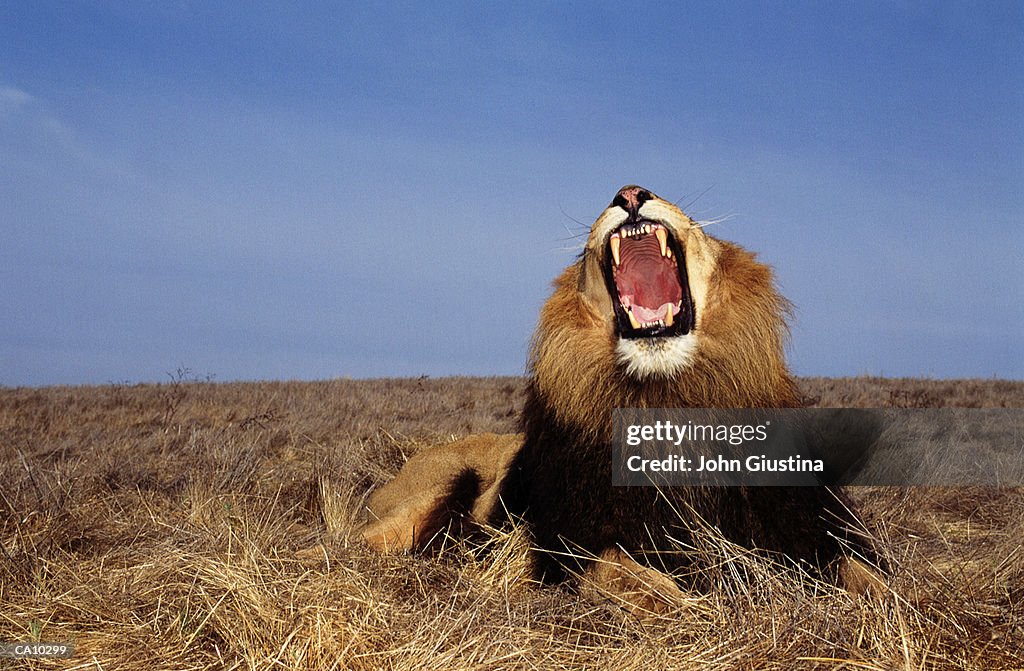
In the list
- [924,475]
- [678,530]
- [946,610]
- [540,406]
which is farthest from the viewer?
[924,475]

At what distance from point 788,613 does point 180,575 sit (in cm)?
216

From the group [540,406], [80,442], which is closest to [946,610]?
[540,406]

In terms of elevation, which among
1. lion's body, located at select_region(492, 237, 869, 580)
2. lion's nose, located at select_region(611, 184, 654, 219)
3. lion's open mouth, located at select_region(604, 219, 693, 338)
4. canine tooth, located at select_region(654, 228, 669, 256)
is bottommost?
lion's body, located at select_region(492, 237, 869, 580)

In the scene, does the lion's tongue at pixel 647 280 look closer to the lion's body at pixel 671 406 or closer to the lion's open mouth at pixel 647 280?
Result: the lion's open mouth at pixel 647 280

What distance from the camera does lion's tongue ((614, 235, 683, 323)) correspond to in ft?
11.4

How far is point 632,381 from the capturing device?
3400 millimetres

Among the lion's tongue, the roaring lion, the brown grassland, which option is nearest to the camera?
the brown grassland

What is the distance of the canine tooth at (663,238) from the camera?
11.2 ft

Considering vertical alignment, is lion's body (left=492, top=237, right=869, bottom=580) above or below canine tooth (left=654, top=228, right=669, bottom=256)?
below

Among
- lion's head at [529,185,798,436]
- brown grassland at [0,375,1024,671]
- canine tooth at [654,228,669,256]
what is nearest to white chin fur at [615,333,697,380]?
lion's head at [529,185,798,436]

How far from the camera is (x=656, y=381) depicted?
11.1 feet

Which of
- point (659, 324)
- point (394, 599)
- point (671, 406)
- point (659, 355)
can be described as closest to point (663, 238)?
point (659, 324)

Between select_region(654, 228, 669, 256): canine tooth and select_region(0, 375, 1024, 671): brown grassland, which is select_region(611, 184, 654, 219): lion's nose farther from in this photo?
select_region(0, 375, 1024, 671): brown grassland

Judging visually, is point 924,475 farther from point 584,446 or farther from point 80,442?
point 80,442
